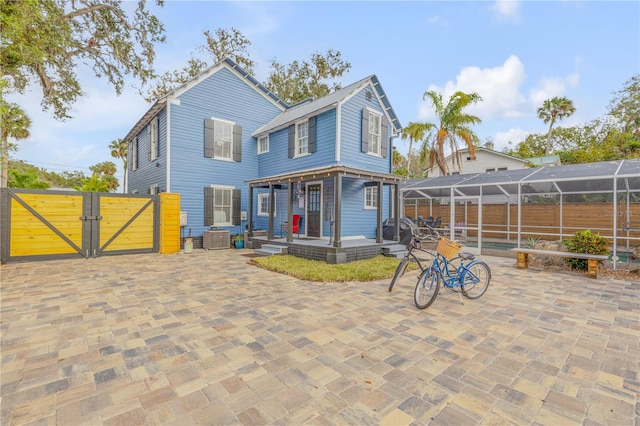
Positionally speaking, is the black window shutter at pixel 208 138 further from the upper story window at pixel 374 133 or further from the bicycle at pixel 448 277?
the bicycle at pixel 448 277

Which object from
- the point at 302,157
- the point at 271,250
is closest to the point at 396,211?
the point at 302,157

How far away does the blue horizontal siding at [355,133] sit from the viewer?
10234mm

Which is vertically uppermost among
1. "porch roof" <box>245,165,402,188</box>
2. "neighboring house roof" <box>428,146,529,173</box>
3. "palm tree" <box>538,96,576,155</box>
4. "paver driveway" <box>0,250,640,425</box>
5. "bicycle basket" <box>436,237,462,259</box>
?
"palm tree" <box>538,96,576,155</box>

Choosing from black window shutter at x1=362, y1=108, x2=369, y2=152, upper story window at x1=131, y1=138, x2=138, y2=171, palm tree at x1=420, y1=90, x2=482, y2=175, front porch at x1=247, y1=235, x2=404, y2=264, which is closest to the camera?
front porch at x1=247, y1=235, x2=404, y2=264

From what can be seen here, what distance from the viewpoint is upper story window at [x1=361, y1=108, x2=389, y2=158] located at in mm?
10969

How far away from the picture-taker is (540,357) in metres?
3.06

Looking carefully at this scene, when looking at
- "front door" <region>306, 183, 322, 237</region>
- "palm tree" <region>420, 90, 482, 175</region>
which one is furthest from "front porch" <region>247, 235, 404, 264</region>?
"palm tree" <region>420, 90, 482, 175</region>

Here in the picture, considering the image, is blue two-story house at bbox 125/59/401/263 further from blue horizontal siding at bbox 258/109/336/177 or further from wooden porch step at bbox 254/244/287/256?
wooden porch step at bbox 254/244/287/256

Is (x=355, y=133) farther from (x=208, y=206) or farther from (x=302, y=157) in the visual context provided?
(x=208, y=206)

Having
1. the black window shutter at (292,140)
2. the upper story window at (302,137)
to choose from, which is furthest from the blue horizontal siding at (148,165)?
the upper story window at (302,137)

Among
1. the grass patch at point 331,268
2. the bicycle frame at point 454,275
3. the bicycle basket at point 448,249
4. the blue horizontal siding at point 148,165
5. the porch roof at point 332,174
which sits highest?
the blue horizontal siding at point 148,165

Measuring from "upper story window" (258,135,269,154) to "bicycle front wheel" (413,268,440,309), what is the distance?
1036 cm

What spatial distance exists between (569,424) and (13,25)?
11.3 m

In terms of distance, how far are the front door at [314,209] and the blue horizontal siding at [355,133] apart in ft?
5.28
